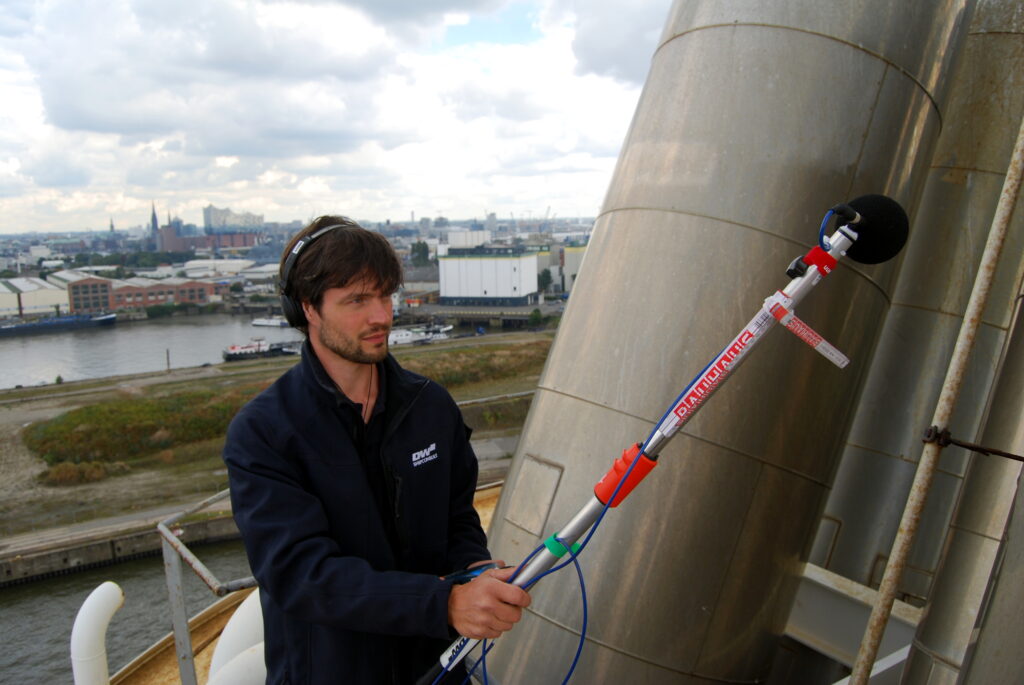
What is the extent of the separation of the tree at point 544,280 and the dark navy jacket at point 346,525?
93069mm

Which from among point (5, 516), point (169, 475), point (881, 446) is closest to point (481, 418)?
point (169, 475)

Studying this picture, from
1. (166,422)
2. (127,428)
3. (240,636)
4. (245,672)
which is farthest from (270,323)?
(245,672)

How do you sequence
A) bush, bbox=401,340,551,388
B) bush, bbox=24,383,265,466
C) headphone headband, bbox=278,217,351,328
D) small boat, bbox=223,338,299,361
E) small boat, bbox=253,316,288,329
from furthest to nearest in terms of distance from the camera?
small boat, bbox=253,316,288,329 < small boat, bbox=223,338,299,361 < bush, bbox=401,340,551,388 < bush, bbox=24,383,265,466 < headphone headband, bbox=278,217,351,328

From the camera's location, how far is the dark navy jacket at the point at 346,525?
6.57 ft

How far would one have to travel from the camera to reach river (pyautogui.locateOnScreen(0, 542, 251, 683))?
18.8 metres

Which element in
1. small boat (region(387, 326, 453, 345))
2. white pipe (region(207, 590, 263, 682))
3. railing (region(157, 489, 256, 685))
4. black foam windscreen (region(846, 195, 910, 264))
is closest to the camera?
black foam windscreen (region(846, 195, 910, 264))

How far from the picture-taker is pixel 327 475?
216cm

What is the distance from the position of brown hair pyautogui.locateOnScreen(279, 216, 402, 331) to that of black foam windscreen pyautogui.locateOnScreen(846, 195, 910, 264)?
136 centimetres

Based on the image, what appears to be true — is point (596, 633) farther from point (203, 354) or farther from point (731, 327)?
point (203, 354)

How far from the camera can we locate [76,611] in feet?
75.9

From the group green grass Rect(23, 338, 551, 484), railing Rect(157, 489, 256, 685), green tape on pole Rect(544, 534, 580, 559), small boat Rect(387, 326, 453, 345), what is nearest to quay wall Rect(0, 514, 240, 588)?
green grass Rect(23, 338, 551, 484)

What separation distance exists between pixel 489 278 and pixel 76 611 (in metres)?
64.5

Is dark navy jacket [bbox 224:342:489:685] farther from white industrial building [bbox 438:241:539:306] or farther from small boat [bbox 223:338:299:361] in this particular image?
white industrial building [bbox 438:241:539:306]

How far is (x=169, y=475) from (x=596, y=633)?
108 feet
